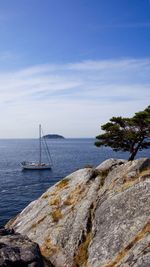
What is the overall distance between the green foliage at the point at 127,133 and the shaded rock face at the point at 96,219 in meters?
5.27

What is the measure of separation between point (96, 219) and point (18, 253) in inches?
248

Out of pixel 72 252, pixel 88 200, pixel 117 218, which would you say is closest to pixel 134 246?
pixel 117 218

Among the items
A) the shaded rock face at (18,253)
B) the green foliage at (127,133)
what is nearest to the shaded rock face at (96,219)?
the shaded rock face at (18,253)

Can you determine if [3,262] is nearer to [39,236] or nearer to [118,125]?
[39,236]

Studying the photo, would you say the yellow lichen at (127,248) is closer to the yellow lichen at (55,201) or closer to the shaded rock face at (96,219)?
the shaded rock face at (96,219)

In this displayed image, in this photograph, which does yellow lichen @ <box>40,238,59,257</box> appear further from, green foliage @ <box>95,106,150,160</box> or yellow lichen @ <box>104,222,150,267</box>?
green foliage @ <box>95,106,150,160</box>

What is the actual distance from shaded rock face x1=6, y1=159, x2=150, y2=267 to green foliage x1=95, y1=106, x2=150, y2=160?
527 centimetres

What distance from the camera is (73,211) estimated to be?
1010 inches

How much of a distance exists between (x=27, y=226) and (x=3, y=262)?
8.70m

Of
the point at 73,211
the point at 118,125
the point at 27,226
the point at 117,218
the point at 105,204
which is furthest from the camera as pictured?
the point at 118,125

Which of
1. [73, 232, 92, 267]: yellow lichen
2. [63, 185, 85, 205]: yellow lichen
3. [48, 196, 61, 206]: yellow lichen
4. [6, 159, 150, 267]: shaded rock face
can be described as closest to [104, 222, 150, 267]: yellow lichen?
[6, 159, 150, 267]: shaded rock face

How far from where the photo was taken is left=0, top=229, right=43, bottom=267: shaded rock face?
63.2ft

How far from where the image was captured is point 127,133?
112 ft

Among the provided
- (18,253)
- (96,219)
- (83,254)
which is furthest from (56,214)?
(18,253)
